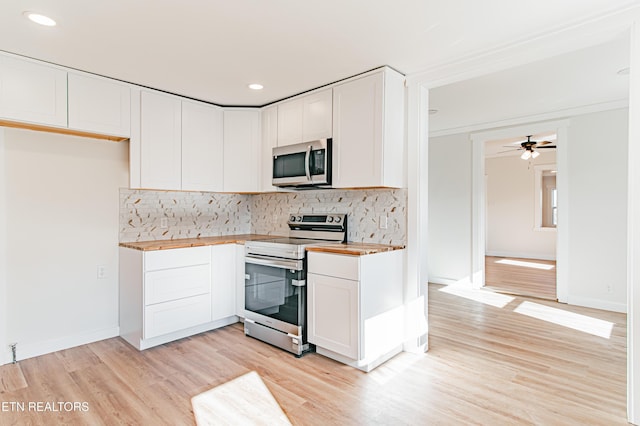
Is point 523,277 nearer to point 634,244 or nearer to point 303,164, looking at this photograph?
point 634,244

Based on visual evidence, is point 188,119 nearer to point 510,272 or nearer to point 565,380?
point 565,380

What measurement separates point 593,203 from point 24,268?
5.95m

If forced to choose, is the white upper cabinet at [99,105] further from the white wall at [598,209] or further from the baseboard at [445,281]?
the white wall at [598,209]

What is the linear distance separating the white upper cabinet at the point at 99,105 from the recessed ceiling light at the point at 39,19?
2.35 feet

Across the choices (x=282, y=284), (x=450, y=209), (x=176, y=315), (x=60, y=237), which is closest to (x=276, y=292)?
(x=282, y=284)

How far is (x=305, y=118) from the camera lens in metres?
3.39

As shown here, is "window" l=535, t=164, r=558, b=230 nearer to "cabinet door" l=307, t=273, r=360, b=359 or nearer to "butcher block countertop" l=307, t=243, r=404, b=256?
"butcher block countertop" l=307, t=243, r=404, b=256

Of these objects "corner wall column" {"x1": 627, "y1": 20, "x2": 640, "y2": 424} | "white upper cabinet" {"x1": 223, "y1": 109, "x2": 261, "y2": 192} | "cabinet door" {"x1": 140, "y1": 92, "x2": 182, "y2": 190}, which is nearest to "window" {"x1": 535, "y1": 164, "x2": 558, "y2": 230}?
"corner wall column" {"x1": 627, "y1": 20, "x2": 640, "y2": 424}

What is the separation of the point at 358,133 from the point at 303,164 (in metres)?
0.63

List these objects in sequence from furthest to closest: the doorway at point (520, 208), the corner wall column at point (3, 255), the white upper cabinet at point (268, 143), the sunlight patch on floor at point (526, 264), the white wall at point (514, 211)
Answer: the white wall at point (514, 211) < the doorway at point (520, 208) < the sunlight patch on floor at point (526, 264) < the white upper cabinet at point (268, 143) < the corner wall column at point (3, 255)

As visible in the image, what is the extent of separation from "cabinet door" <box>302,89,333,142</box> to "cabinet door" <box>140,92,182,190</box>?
126cm

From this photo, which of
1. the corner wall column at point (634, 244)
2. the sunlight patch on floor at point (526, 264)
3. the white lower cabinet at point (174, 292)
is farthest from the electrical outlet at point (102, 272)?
the sunlight patch on floor at point (526, 264)

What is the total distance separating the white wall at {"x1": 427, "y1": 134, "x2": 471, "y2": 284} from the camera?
5.37 meters

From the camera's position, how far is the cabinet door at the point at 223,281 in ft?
11.4
